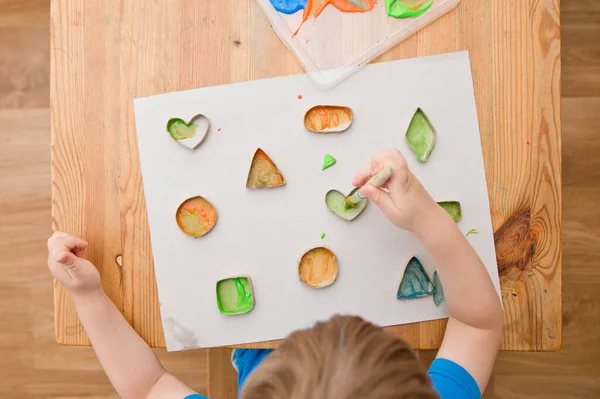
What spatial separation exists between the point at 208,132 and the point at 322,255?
0.21m

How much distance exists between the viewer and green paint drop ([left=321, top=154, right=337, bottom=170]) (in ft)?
2.13

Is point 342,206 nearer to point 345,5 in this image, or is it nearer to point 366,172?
point 366,172

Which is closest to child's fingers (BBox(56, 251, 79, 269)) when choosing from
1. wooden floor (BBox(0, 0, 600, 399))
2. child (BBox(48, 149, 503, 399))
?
child (BBox(48, 149, 503, 399))

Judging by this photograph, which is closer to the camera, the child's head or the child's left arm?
the child's head

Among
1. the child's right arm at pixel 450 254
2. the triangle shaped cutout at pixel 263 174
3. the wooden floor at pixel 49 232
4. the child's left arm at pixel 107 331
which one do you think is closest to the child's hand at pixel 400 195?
the child's right arm at pixel 450 254

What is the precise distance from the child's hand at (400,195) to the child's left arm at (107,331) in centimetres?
34

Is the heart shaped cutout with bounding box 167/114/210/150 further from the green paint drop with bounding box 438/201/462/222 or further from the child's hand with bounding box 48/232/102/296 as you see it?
the green paint drop with bounding box 438/201/462/222

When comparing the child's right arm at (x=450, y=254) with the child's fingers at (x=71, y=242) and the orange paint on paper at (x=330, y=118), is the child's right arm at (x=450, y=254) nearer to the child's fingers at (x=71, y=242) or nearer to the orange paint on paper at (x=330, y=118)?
the orange paint on paper at (x=330, y=118)

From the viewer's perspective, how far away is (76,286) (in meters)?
0.64

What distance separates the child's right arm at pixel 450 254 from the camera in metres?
0.61

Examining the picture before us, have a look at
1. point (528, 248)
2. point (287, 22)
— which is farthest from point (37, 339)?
point (528, 248)

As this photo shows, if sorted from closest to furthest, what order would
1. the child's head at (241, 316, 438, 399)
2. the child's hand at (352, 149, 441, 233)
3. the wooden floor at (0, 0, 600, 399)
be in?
the child's head at (241, 316, 438, 399) → the child's hand at (352, 149, 441, 233) → the wooden floor at (0, 0, 600, 399)

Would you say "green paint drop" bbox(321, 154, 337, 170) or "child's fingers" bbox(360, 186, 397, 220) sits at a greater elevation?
"green paint drop" bbox(321, 154, 337, 170)

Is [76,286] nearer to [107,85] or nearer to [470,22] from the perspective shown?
[107,85]
